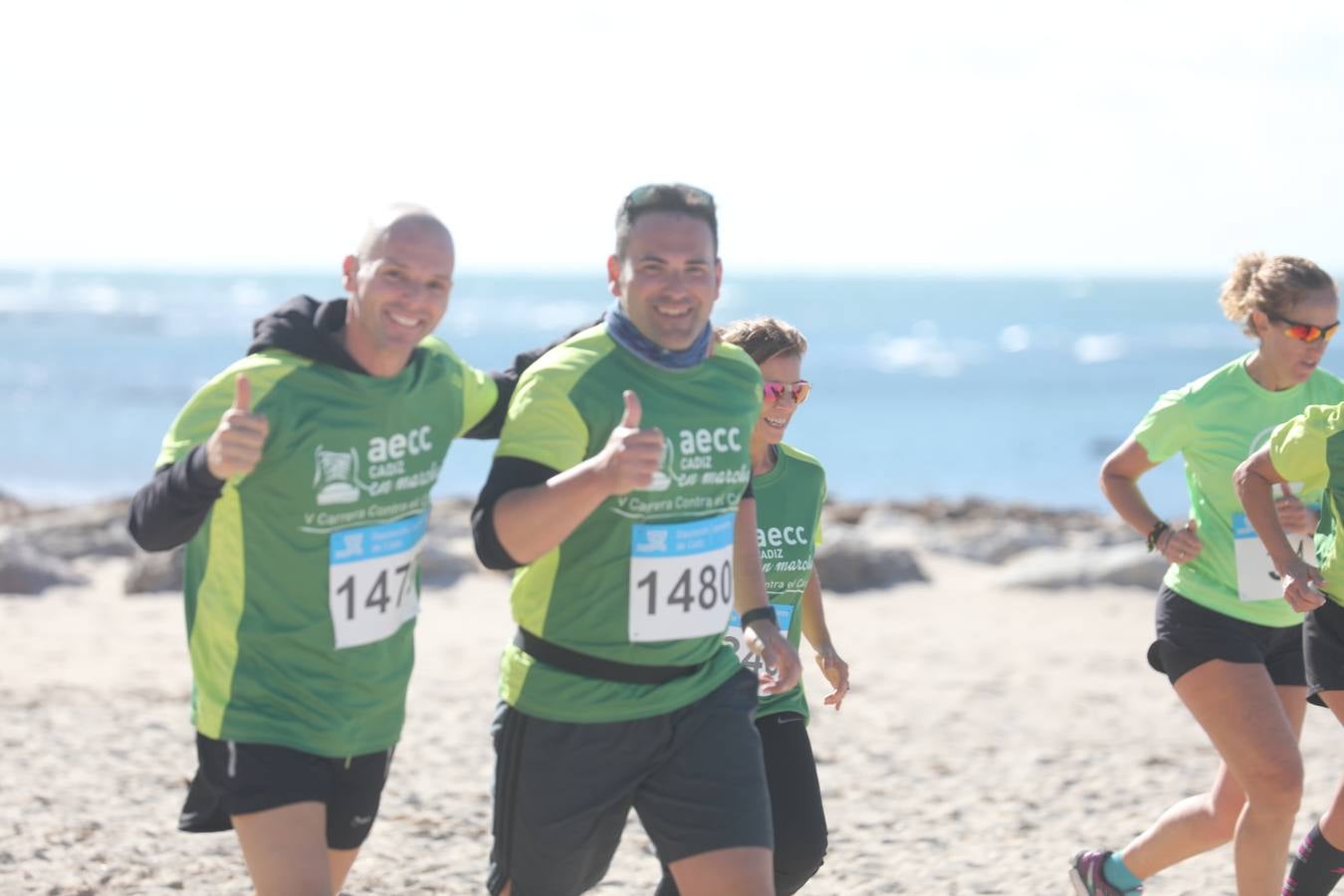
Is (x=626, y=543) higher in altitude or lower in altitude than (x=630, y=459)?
lower

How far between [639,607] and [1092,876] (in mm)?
2195

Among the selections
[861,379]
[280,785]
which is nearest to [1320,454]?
[280,785]

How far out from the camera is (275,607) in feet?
11.0

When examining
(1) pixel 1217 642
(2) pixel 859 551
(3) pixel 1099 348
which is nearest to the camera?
(1) pixel 1217 642

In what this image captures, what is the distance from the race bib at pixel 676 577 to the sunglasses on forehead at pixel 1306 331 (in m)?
1.97

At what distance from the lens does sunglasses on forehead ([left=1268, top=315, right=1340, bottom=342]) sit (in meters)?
4.60

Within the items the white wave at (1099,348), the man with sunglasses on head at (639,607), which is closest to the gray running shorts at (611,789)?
the man with sunglasses on head at (639,607)

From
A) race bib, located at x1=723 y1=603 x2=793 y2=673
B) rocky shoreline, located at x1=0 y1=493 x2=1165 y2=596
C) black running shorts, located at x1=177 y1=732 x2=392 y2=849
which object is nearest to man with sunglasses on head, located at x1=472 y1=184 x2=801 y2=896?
black running shorts, located at x1=177 y1=732 x2=392 y2=849

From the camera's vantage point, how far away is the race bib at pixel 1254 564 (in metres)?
4.54

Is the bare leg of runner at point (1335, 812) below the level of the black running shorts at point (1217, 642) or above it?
below

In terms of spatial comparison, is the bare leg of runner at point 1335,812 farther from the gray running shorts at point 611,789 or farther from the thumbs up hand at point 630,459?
the thumbs up hand at point 630,459

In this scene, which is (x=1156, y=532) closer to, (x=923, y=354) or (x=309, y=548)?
(x=309, y=548)

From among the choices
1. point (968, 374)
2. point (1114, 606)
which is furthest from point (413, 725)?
point (968, 374)

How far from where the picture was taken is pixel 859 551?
43.7 feet
